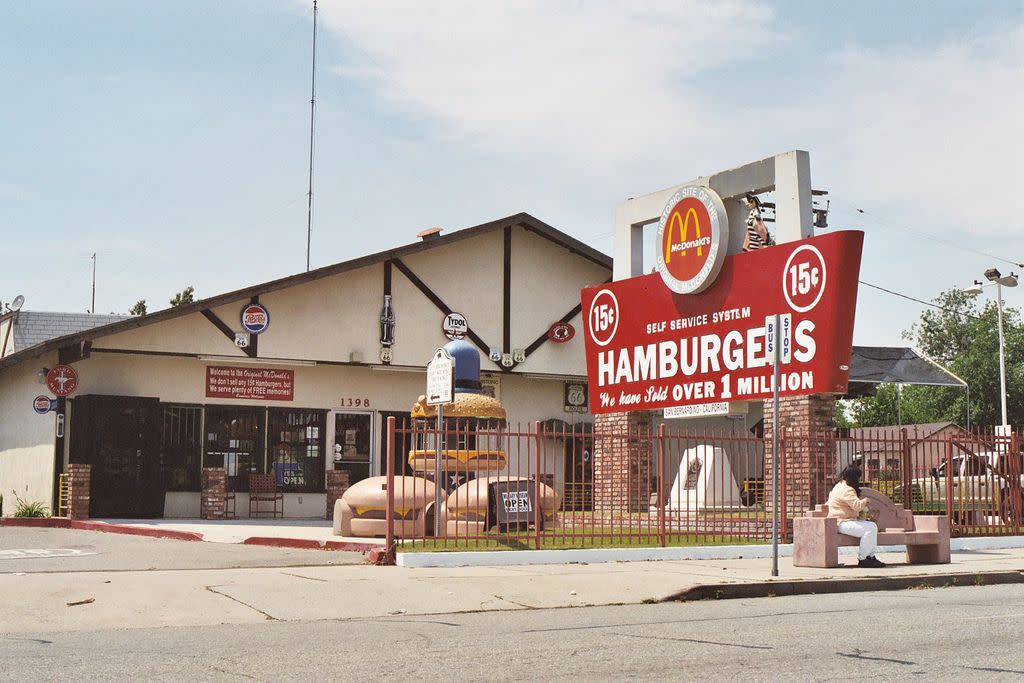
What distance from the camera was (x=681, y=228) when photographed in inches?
877

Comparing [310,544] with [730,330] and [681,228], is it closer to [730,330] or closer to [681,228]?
[730,330]

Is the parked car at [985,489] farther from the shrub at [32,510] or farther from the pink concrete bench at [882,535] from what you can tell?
the shrub at [32,510]

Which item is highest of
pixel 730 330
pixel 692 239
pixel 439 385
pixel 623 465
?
pixel 692 239

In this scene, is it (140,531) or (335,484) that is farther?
(335,484)

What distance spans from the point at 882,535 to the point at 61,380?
56.4ft

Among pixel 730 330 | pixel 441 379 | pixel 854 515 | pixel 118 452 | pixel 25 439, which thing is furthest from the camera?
pixel 25 439

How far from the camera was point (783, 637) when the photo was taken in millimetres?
9898

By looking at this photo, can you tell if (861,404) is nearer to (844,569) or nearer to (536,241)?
(536,241)

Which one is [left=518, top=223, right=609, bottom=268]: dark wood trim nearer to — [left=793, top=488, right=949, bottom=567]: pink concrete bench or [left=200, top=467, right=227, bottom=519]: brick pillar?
[left=200, top=467, right=227, bottom=519]: brick pillar

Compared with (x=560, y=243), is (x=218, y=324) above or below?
below

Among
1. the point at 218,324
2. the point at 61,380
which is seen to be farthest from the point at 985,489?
the point at 61,380

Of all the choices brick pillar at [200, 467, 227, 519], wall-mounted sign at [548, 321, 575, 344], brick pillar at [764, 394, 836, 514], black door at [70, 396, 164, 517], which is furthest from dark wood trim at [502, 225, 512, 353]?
brick pillar at [764, 394, 836, 514]

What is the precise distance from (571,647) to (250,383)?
803 inches

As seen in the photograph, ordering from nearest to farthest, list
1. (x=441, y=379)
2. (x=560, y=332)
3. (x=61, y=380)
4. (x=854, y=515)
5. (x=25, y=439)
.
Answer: (x=854, y=515) → (x=441, y=379) → (x=61, y=380) → (x=25, y=439) → (x=560, y=332)
